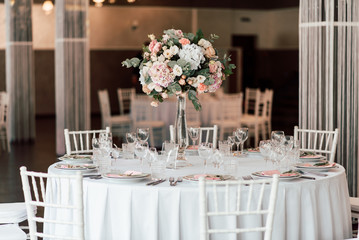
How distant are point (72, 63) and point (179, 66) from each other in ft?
18.8

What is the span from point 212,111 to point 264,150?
20.2 ft

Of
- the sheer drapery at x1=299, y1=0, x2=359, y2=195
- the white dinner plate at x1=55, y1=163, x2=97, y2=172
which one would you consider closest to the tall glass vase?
the white dinner plate at x1=55, y1=163, x2=97, y2=172

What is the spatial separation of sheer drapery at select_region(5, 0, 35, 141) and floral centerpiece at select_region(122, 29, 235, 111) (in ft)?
26.1

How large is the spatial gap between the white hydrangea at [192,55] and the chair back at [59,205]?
1.13 metres

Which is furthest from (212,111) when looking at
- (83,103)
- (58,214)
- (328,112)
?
(58,214)

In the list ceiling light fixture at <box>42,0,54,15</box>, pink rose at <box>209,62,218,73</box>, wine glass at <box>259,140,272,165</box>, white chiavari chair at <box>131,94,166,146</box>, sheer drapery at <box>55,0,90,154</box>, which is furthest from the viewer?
ceiling light fixture at <box>42,0,54,15</box>

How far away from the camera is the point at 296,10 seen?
16047mm

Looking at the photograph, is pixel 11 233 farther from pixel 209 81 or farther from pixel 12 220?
pixel 209 81

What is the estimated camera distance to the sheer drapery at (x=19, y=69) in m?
11.8

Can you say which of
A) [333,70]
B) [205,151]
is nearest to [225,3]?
[333,70]

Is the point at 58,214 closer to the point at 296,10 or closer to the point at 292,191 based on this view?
the point at 292,191

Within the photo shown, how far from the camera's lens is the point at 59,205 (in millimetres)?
3383

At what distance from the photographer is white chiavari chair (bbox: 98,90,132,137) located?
35.7 ft

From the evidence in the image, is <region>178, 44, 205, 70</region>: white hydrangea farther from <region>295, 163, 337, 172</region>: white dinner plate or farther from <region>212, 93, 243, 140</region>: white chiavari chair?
<region>212, 93, 243, 140</region>: white chiavari chair
